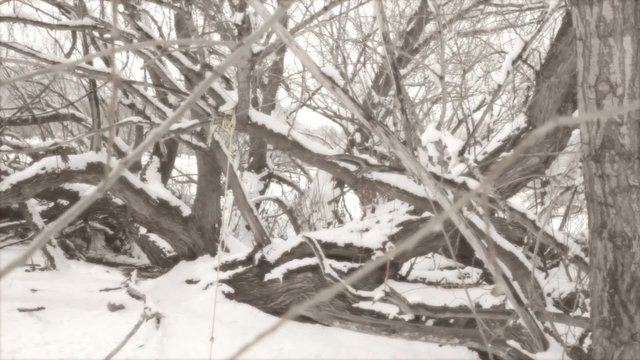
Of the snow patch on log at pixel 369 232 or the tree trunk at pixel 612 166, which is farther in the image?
the snow patch on log at pixel 369 232

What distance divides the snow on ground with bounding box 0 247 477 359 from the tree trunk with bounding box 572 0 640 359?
0.96 m

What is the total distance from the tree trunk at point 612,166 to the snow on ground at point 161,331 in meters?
0.96

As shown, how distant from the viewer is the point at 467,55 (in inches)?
156

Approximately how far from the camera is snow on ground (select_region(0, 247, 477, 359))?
2.53 meters

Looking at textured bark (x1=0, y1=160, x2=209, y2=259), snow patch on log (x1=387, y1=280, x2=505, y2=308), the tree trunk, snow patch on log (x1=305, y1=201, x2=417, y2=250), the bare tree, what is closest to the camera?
the tree trunk

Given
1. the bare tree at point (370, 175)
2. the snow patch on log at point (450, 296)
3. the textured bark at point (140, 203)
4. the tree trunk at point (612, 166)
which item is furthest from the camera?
the textured bark at point (140, 203)

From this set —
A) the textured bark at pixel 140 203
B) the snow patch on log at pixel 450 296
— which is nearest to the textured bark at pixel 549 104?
the snow patch on log at pixel 450 296

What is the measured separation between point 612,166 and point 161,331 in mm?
2091

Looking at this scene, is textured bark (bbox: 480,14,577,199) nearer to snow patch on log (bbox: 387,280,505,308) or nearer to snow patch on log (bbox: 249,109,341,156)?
snow patch on log (bbox: 387,280,505,308)

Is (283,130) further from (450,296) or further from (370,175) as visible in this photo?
(450,296)

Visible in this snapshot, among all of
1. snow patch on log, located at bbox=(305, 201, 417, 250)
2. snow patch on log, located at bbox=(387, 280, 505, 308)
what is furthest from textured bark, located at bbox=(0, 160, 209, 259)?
snow patch on log, located at bbox=(387, 280, 505, 308)

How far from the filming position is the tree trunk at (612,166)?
172cm

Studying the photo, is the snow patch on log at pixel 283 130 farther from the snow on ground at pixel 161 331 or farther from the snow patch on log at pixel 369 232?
the snow on ground at pixel 161 331

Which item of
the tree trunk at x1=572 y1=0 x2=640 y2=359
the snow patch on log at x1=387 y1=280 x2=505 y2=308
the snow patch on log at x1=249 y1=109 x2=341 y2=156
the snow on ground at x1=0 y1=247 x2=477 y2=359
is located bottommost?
the snow on ground at x1=0 y1=247 x2=477 y2=359
